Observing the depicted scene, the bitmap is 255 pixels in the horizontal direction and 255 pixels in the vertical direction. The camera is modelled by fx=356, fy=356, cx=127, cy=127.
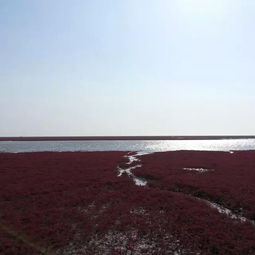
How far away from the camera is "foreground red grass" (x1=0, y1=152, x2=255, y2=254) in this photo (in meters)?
18.2

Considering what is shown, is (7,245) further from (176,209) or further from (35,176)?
(35,176)

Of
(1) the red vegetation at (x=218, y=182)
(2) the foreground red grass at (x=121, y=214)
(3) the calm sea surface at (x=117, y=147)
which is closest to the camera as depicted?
(2) the foreground red grass at (x=121, y=214)

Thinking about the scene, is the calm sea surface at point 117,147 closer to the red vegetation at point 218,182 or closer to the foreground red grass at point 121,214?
the red vegetation at point 218,182

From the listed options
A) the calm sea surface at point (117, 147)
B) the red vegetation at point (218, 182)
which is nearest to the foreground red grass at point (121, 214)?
the red vegetation at point (218, 182)

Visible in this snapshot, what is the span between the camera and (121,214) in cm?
2353

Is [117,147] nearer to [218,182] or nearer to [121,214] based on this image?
[218,182]

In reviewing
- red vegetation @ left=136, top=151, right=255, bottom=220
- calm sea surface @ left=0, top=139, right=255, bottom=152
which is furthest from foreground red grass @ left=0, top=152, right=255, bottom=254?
calm sea surface @ left=0, top=139, right=255, bottom=152

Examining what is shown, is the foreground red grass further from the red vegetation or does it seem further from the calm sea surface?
the calm sea surface

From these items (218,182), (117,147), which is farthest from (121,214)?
(117,147)

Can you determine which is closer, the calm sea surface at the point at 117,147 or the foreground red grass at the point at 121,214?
the foreground red grass at the point at 121,214

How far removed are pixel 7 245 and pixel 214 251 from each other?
1034 cm

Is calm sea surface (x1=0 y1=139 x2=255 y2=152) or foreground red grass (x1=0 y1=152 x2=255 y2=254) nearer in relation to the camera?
foreground red grass (x1=0 y1=152 x2=255 y2=254)

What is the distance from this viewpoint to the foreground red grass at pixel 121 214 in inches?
717

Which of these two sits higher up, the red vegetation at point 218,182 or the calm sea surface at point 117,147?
the calm sea surface at point 117,147
